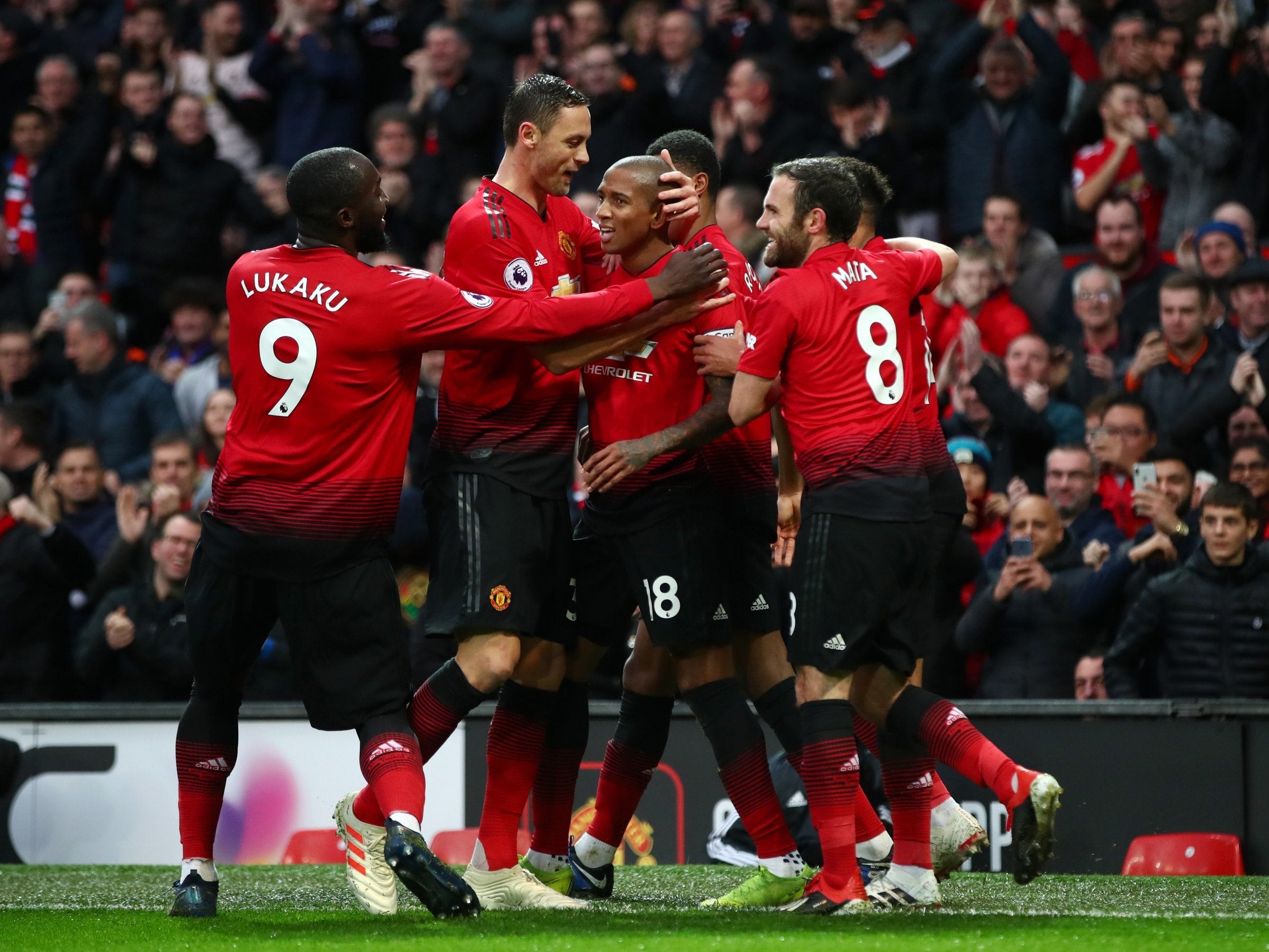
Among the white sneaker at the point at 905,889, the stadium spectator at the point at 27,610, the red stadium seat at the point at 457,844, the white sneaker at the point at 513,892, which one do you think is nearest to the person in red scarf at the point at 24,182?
the stadium spectator at the point at 27,610

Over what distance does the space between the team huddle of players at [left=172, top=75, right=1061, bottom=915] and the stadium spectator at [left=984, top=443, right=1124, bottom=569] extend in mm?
2879

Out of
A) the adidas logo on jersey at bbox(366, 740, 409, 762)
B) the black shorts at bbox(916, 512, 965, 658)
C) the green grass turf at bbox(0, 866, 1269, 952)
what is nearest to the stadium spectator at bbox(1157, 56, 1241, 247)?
the green grass turf at bbox(0, 866, 1269, 952)

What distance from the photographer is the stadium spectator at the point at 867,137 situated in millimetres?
11148

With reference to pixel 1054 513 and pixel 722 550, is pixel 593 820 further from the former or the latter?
pixel 1054 513

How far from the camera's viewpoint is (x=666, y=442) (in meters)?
5.66

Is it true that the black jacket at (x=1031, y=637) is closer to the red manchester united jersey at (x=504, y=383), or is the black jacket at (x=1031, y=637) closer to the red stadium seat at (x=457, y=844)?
the red stadium seat at (x=457, y=844)

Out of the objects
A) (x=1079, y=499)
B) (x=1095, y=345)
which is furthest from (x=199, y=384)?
(x=1079, y=499)

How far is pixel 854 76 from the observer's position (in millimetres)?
11945

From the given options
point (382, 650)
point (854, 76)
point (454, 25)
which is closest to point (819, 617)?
point (382, 650)

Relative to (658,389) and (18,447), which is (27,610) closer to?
(18,447)

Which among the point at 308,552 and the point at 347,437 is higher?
the point at 347,437

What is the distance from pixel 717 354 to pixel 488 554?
0.95 metres

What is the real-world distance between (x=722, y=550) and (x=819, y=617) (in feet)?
1.92

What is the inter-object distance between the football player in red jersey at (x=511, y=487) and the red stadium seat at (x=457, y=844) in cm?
216
